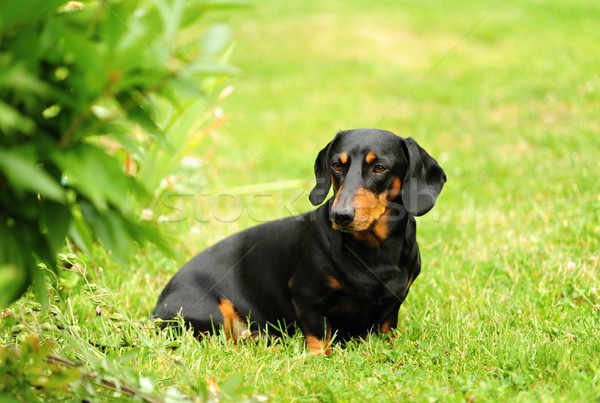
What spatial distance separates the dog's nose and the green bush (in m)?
1.12

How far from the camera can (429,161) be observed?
10.6ft

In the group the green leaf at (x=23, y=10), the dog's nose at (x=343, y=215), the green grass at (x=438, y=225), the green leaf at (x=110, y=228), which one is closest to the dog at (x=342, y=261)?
the dog's nose at (x=343, y=215)

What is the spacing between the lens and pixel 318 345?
3.17 m

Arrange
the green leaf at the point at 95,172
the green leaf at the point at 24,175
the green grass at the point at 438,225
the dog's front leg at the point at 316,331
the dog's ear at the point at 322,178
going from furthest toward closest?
the dog's ear at the point at 322,178, the dog's front leg at the point at 316,331, the green grass at the point at 438,225, the green leaf at the point at 95,172, the green leaf at the point at 24,175

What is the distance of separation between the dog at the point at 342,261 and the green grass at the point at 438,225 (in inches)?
6.8

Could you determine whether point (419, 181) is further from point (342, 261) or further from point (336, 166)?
point (342, 261)

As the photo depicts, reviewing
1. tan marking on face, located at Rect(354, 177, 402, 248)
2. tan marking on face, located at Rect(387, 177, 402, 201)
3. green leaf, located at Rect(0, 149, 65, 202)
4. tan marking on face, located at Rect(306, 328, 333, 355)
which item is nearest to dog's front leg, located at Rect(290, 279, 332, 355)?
tan marking on face, located at Rect(306, 328, 333, 355)

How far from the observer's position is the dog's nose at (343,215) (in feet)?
9.29

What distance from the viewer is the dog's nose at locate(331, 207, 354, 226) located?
A: 2832 millimetres

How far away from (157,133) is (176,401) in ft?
2.68

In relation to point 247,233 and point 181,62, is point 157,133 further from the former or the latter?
point 247,233

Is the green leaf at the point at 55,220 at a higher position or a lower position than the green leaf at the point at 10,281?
higher

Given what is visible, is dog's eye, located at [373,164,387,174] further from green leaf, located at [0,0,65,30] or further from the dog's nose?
green leaf, located at [0,0,65,30]

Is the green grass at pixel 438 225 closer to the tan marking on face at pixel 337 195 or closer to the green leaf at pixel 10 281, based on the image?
the green leaf at pixel 10 281
